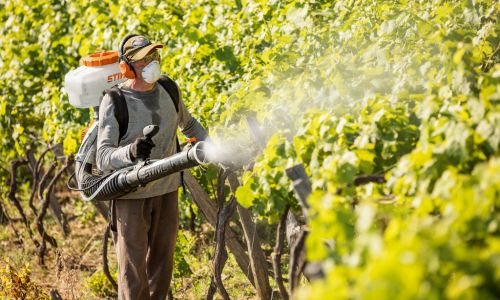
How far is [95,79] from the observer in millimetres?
4914

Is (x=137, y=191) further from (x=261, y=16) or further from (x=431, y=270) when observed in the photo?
(x=431, y=270)

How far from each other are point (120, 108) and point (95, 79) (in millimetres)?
630

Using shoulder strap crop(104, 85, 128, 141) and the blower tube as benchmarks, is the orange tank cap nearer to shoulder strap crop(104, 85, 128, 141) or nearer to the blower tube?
shoulder strap crop(104, 85, 128, 141)

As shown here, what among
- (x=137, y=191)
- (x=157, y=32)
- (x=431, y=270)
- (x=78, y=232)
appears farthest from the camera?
(x=78, y=232)

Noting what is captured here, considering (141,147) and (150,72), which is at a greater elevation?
(150,72)

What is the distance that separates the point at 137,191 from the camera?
4.53 meters

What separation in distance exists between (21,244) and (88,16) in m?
2.25

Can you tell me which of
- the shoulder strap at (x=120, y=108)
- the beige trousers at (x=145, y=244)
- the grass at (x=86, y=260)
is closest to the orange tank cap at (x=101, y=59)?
the shoulder strap at (x=120, y=108)

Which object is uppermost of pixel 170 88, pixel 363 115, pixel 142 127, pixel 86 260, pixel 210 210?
pixel 363 115

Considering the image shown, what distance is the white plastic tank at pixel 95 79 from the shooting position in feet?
16.1

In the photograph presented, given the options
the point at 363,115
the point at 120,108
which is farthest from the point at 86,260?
the point at 363,115

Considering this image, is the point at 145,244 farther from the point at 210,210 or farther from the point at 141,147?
the point at 210,210

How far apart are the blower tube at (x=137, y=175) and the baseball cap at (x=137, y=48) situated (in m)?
0.61

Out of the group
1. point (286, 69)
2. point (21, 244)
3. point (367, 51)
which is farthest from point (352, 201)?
point (21, 244)
